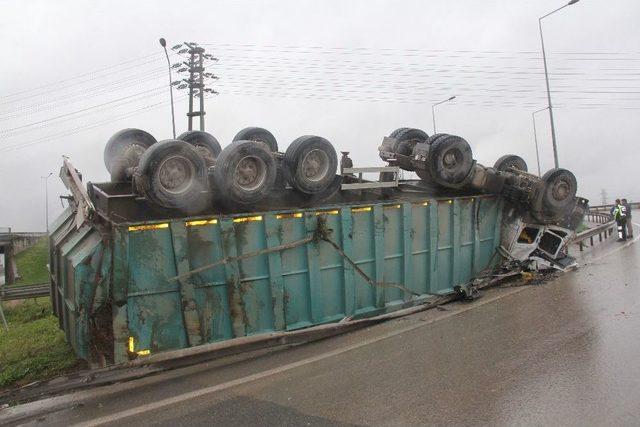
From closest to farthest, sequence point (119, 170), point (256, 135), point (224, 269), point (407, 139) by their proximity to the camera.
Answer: point (224, 269), point (119, 170), point (256, 135), point (407, 139)

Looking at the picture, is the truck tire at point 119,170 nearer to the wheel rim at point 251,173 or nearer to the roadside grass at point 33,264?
the wheel rim at point 251,173

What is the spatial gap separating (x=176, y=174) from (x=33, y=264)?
3568 centimetres

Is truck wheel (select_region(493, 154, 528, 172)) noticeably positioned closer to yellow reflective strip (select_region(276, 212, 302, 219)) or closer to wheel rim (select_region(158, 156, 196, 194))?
yellow reflective strip (select_region(276, 212, 302, 219))

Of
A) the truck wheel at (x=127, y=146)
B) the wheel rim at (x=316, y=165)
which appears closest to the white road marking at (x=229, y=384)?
the wheel rim at (x=316, y=165)

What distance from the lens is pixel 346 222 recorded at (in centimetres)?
671

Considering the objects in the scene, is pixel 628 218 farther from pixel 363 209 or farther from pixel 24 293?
pixel 24 293

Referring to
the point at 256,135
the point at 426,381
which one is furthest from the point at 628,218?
the point at 426,381

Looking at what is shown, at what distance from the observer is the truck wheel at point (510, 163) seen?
980 centimetres

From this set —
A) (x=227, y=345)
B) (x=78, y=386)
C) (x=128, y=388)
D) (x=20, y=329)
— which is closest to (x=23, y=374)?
(x=78, y=386)

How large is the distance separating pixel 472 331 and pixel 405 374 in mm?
1723

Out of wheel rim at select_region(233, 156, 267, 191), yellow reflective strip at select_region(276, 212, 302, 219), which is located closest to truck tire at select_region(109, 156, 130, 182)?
wheel rim at select_region(233, 156, 267, 191)

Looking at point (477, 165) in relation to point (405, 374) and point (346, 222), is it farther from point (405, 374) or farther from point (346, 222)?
point (405, 374)

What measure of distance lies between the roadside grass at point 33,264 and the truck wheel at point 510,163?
27.0 meters

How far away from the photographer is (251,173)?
6.36m
